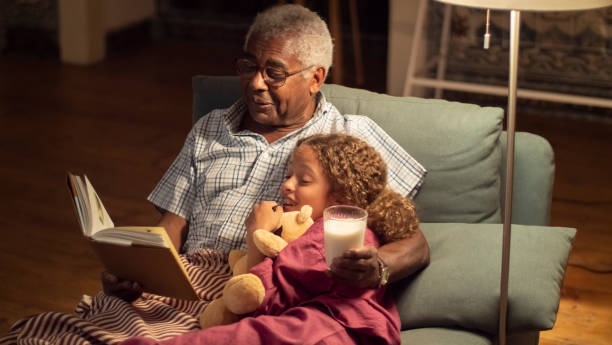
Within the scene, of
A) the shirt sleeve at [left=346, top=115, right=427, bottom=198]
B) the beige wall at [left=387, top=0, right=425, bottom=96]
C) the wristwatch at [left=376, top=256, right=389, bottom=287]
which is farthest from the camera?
the beige wall at [left=387, top=0, right=425, bottom=96]

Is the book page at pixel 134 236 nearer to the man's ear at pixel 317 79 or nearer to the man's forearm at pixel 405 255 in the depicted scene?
the man's forearm at pixel 405 255

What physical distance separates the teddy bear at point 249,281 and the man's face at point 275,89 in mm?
389

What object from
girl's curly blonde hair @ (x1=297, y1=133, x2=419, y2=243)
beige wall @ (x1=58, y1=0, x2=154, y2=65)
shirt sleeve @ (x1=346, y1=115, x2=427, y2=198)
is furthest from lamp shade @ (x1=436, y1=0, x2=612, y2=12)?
beige wall @ (x1=58, y1=0, x2=154, y2=65)

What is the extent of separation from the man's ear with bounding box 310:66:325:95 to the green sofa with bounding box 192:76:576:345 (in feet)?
0.30

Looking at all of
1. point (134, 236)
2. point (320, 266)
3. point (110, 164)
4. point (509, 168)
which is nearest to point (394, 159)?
point (509, 168)

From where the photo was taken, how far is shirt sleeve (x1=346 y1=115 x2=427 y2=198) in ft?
6.82

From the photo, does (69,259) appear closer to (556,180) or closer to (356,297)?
(356,297)

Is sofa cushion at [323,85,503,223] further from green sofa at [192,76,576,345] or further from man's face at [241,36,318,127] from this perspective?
man's face at [241,36,318,127]

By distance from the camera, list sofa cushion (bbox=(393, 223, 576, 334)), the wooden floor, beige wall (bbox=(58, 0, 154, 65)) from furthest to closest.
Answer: beige wall (bbox=(58, 0, 154, 65)) → the wooden floor → sofa cushion (bbox=(393, 223, 576, 334))

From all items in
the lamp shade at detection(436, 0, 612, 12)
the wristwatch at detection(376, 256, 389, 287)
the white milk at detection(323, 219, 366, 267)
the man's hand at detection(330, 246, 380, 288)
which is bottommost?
the wristwatch at detection(376, 256, 389, 287)

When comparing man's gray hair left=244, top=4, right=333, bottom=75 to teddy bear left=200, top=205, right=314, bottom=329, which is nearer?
teddy bear left=200, top=205, right=314, bottom=329

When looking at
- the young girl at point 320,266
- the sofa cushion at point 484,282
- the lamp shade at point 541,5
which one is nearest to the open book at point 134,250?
the young girl at point 320,266

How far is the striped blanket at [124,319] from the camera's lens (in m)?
1.69

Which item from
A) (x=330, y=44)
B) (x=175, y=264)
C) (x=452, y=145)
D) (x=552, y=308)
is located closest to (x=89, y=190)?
(x=175, y=264)
